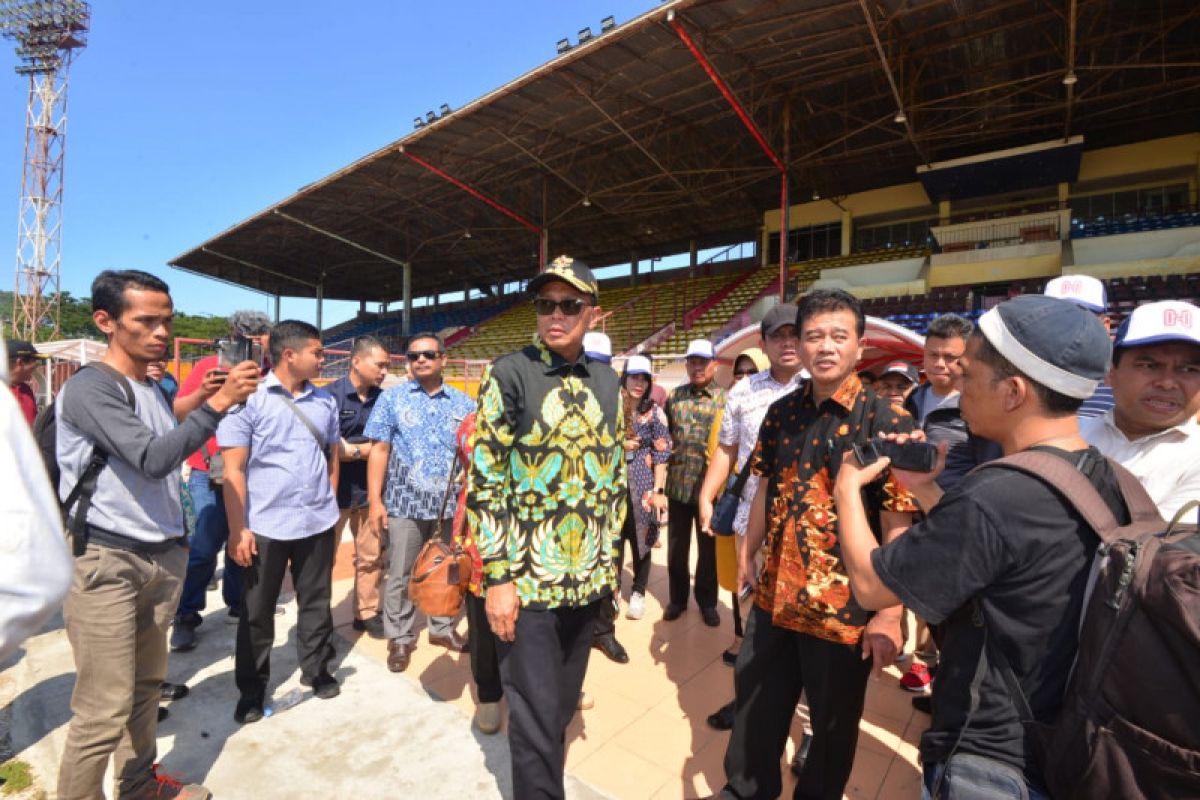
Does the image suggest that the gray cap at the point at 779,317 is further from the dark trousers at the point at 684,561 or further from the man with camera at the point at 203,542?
the man with camera at the point at 203,542

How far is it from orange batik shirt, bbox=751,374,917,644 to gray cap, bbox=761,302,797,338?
0.89 m

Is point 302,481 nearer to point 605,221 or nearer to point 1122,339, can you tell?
point 1122,339

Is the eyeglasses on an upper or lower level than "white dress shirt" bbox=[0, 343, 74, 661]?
upper

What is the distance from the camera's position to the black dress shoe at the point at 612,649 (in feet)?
11.5

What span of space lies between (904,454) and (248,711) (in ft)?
10.6

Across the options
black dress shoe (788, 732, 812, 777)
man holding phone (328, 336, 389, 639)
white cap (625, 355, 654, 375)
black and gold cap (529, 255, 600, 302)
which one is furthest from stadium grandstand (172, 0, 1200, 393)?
black dress shoe (788, 732, 812, 777)

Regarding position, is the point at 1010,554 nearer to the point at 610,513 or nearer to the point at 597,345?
the point at 610,513

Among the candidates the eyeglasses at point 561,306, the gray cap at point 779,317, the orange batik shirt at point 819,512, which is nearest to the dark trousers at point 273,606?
the eyeglasses at point 561,306

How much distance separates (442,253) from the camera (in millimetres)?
27141

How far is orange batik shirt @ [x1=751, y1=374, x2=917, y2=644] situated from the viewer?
1.80 metres

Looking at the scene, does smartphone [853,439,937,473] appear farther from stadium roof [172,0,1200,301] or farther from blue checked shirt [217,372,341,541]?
stadium roof [172,0,1200,301]

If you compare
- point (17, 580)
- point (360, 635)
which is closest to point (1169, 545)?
point (17, 580)

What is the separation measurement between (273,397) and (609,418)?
1.89 meters

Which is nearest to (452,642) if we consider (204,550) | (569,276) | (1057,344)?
(204,550)
